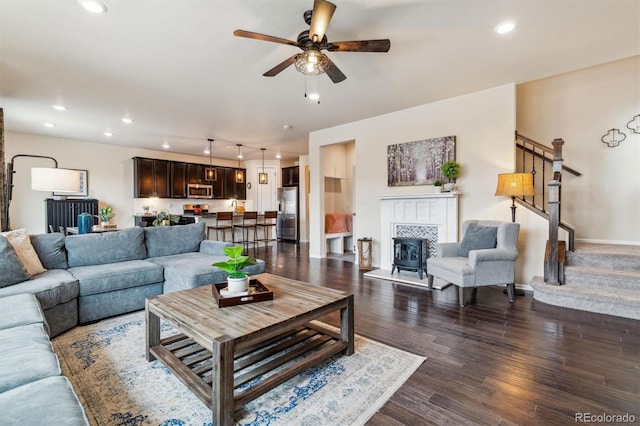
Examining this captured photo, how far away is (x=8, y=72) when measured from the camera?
3.44 metres

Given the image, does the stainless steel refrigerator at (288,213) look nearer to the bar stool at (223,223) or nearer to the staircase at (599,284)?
the bar stool at (223,223)

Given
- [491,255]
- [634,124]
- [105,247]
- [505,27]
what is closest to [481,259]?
[491,255]

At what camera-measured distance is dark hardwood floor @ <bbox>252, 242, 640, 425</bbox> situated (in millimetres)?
1585

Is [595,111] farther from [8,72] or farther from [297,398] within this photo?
[8,72]

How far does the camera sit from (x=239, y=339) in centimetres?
149

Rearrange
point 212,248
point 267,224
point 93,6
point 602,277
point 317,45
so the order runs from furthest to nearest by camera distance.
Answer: point 267,224 < point 212,248 < point 602,277 < point 317,45 < point 93,6

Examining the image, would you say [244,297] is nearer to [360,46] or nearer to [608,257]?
[360,46]

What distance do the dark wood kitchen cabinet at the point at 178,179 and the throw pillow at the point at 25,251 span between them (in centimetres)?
563

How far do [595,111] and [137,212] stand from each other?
386 inches

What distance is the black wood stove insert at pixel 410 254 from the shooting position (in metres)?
4.35

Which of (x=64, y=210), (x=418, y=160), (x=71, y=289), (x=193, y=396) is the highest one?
(x=418, y=160)

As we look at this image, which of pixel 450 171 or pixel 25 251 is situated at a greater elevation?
pixel 450 171

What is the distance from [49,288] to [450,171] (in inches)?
185

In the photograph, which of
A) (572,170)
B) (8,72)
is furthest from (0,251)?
(572,170)
